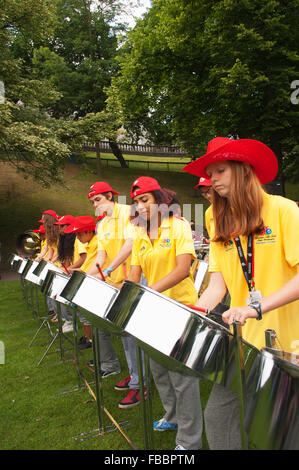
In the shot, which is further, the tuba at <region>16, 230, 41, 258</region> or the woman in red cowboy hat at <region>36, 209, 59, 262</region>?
the tuba at <region>16, 230, 41, 258</region>

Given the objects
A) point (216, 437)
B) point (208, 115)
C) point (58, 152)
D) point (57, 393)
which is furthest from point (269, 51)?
point (216, 437)

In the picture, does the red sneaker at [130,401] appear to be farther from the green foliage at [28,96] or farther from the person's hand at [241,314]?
the green foliage at [28,96]

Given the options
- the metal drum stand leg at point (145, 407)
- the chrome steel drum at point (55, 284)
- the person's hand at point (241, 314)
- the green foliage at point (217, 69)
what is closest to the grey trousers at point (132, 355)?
the chrome steel drum at point (55, 284)

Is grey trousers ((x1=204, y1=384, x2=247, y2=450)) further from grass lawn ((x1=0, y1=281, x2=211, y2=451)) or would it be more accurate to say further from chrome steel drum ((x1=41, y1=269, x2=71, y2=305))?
chrome steel drum ((x1=41, y1=269, x2=71, y2=305))

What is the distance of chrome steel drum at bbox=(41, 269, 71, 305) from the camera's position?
86.0 inches

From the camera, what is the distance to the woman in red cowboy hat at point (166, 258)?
145cm

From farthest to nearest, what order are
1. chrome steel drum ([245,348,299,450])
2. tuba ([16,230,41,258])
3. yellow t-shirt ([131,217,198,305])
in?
tuba ([16,230,41,258]) < yellow t-shirt ([131,217,198,305]) < chrome steel drum ([245,348,299,450])

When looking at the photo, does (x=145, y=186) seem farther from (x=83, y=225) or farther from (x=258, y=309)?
(x=83, y=225)

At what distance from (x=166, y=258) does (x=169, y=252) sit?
3 centimetres

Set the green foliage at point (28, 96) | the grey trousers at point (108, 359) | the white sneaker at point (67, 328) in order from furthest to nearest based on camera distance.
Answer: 1. the green foliage at point (28, 96)
2. the white sneaker at point (67, 328)
3. the grey trousers at point (108, 359)

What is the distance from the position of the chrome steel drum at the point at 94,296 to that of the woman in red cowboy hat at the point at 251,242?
0.48 metres

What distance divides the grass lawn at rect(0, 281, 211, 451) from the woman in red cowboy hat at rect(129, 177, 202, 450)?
212 millimetres

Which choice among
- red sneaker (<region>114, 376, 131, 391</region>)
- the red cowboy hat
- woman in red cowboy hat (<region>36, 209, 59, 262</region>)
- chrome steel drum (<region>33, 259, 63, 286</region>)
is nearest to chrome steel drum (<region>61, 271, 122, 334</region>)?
the red cowboy hat

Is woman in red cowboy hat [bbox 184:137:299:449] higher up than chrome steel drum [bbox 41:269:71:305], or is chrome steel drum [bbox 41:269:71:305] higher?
woman in red cowboy hat [bbox 184:137:299:449]
